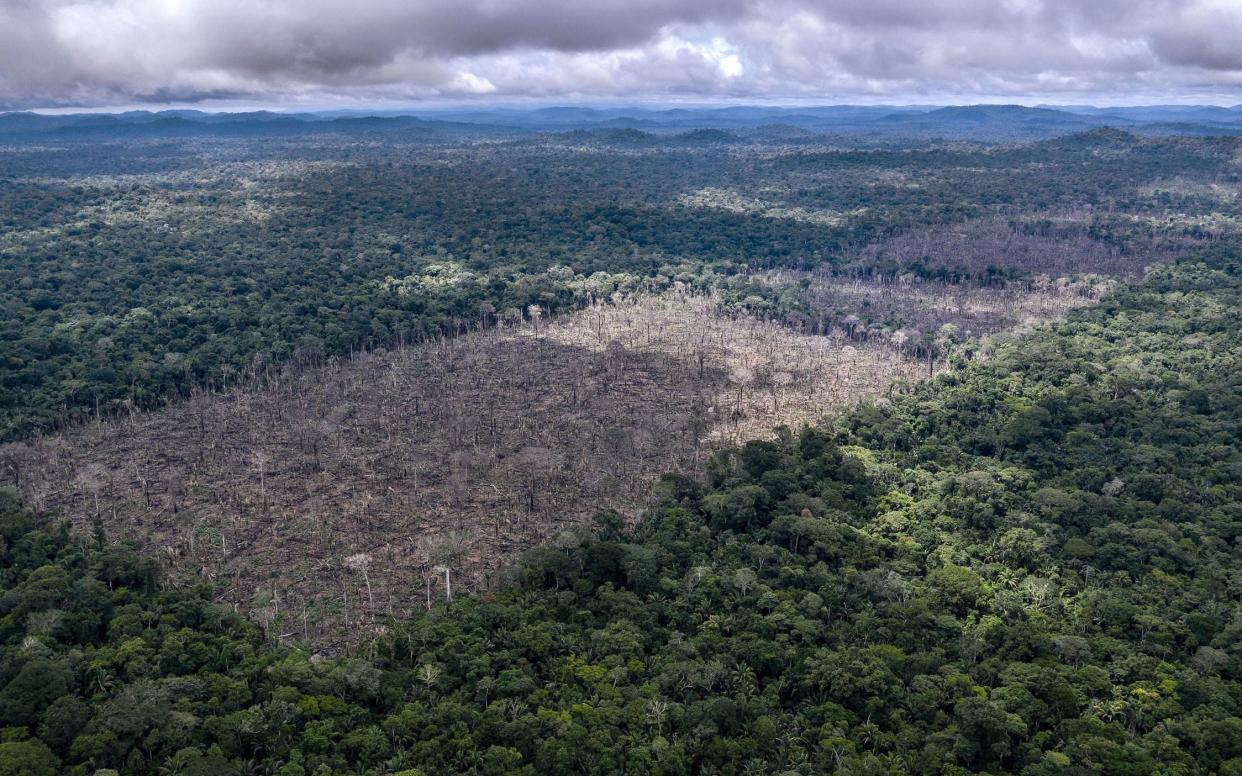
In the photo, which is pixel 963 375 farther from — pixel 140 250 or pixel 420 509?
pixel 140 250

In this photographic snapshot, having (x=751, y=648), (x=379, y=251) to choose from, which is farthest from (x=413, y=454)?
(x=379, y=251)

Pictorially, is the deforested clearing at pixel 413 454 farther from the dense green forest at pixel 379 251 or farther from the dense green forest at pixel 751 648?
the dense green forest at pixel 379 251

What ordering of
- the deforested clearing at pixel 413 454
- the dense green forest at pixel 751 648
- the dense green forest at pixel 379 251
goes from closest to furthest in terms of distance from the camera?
1. the dense green forest at pixel 751 648
2. the deforested clearing at pixel 413 454
3. the dense green forest at pixel 379 251

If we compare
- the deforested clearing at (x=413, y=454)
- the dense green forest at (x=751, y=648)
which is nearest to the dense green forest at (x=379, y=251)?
the deforested clearing at (x=413, y=454)

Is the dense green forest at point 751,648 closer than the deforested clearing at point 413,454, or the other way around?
the dense green forest at point 751,648

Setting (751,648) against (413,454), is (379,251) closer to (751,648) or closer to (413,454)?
(413,454)

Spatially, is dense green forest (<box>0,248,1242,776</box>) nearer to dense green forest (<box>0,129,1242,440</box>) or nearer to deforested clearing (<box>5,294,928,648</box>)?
deforested clearing (<box>5,294,928,648</box>)
